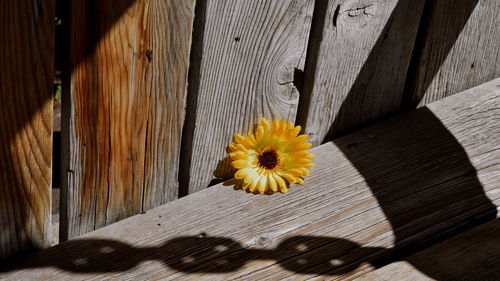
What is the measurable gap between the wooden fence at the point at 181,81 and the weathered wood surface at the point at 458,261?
625mm

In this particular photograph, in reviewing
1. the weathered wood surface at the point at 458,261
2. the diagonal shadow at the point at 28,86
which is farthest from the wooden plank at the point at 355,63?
the diagonal shadow at the point at 28,86

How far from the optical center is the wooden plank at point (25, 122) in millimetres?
1883

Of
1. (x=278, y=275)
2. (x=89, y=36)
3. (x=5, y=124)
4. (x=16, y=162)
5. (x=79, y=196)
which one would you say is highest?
(x=89, y=36)

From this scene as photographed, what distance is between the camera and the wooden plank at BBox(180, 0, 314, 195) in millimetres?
2197

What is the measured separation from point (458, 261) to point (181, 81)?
1.04m

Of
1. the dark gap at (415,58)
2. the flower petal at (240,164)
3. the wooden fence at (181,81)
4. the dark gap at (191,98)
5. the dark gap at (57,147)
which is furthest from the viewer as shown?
the dark gap at (57,147)

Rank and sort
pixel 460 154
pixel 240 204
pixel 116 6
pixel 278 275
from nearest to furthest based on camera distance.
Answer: pixel 116 6 → pixel 278 275 → pixel 240 204 → pixel 460 154

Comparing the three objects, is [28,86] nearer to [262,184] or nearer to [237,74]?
[237,74]

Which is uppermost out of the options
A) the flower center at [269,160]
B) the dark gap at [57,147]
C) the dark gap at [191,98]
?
the dark gap at [191,98]

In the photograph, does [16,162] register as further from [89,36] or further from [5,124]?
[89,36]

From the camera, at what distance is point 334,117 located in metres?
2.64

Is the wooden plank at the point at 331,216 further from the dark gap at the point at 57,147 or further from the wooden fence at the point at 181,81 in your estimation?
the dark gap at the point at 57,147

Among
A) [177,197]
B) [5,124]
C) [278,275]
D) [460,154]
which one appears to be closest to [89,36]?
[5,124]

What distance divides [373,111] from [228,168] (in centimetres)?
62
